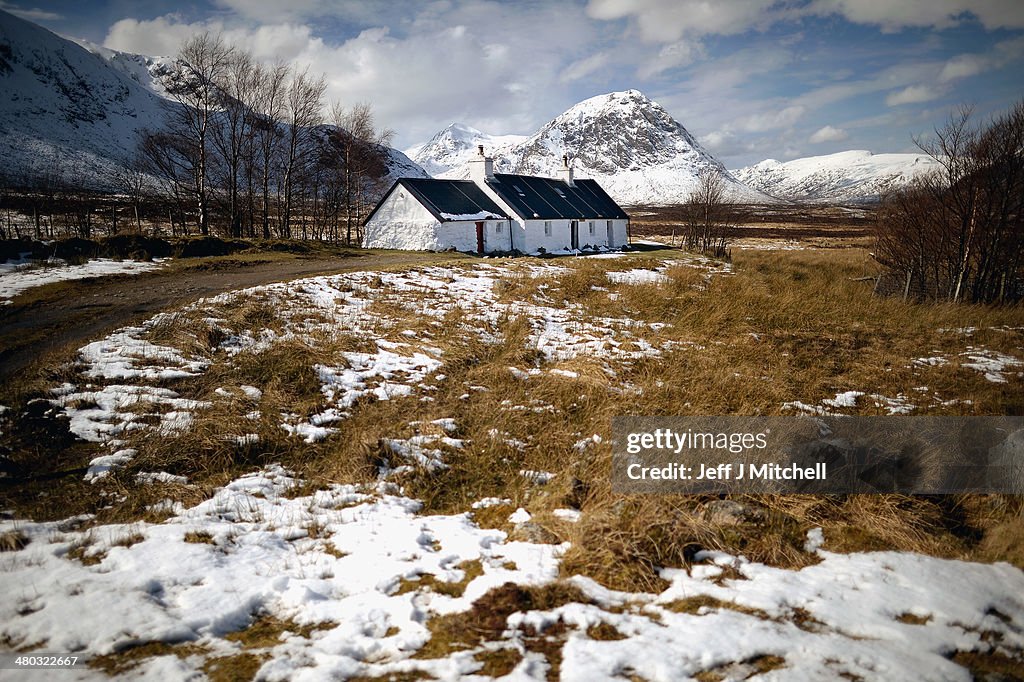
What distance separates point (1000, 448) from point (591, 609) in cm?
580

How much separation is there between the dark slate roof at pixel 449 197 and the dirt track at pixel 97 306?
14.3m

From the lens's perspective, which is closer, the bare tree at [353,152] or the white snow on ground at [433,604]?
the white snow on ground at [433,604]

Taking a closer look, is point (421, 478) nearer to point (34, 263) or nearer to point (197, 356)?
point (197, 356)

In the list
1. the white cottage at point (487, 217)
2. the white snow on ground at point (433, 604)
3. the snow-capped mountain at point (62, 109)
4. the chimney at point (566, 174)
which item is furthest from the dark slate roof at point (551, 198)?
the snow-capped mountain at point (62, 109)

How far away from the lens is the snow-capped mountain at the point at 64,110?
90.4 m

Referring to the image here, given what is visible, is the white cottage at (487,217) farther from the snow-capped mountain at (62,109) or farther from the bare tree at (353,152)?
the snow-capped mountain at (62,109)

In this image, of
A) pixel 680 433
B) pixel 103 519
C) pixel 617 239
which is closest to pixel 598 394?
pixel 680 433

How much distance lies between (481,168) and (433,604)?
3524 cm

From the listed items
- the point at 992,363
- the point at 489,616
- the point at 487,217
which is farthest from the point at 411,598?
the point at 487,217

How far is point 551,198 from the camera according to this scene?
126 feet

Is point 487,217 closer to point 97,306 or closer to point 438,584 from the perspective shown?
point 97,306

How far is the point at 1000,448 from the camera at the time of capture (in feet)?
19.4

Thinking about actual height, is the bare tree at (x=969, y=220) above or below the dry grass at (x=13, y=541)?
above
